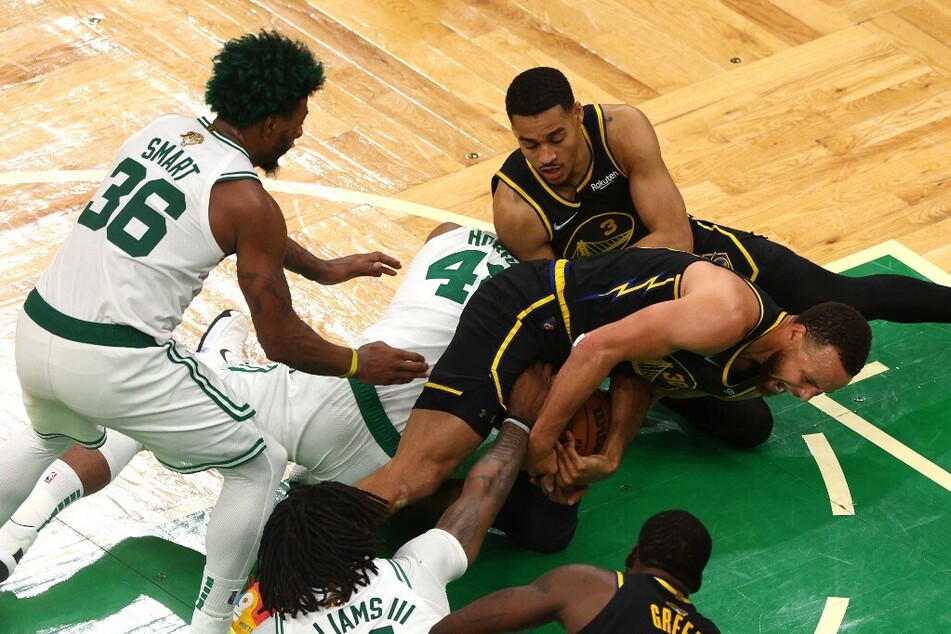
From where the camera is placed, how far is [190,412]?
14.4 feet

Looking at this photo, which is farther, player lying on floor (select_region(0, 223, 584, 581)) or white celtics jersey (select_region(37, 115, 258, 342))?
player lying on floor (select_region(0, 223, 584, 581))

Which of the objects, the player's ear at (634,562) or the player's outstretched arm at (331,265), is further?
the player's outstretched arm at (331,265)

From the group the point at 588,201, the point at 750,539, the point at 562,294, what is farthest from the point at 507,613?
the point at 588,201

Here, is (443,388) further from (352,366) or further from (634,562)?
(634,562)

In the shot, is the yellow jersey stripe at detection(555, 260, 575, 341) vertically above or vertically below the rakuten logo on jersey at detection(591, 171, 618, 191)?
below

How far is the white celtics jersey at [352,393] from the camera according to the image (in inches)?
201

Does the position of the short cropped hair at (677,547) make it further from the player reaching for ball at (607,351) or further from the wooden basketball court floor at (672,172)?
the wooden basketball court floor at (672,172)

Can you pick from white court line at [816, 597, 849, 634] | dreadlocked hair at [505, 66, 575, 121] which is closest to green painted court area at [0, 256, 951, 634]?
white court line at [816, 597, 849, 634]

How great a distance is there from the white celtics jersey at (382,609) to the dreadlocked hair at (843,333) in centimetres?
159

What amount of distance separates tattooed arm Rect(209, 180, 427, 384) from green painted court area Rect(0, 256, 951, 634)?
1.16 metres

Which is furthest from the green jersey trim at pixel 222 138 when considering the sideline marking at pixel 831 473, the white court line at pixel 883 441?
the white court line at pixel 883 441

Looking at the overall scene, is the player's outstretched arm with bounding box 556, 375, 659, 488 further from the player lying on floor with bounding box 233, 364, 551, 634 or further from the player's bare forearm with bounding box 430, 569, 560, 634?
the player's bare forearm with bounding box 430, 569, 560, 634

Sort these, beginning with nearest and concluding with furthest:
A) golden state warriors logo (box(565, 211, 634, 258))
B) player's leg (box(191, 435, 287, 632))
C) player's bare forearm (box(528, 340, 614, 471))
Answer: player's leg (box(191, 435, 287, 632))
player's bare forearm (box(528, 340, 614, 471))
golden state warriors logo (box(565, 211, 634, 258))

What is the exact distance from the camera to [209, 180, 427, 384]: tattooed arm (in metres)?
4.21
